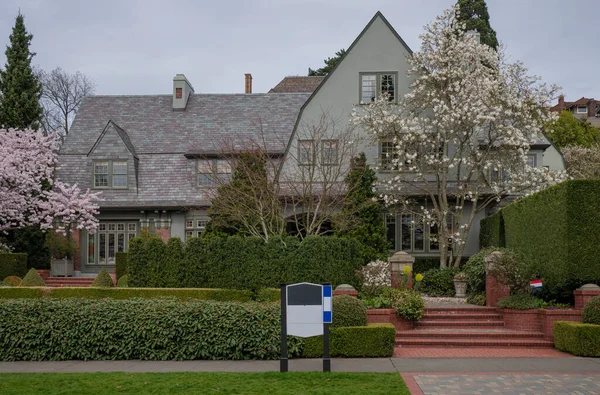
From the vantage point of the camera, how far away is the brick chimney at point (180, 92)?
2892 cm

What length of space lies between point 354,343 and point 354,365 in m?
0.90

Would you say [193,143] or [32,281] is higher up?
[193,143]

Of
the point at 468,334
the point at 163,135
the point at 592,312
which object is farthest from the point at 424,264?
the point at 163,135

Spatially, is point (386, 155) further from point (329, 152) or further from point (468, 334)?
point (468, 334)

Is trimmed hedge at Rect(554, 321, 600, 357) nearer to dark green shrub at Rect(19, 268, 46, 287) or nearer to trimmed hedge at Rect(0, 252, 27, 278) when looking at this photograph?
dark green shrub at Rect(19, 268, 46, 287)

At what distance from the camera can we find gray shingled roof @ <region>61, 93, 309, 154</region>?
27484mm

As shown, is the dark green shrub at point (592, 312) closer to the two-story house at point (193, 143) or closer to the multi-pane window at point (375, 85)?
the two-story house at point (193, 143)

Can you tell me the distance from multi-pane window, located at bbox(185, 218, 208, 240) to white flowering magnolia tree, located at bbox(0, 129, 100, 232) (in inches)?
151

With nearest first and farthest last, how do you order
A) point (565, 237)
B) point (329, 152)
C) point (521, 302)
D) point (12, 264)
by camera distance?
point (565, 237) → point (521, 302) → point (329, 152) → point (12, 264)

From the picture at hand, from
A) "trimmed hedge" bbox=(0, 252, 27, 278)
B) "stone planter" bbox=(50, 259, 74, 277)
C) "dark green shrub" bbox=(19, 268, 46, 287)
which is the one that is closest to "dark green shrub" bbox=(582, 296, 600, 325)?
"dark green shrub" bbox=(19, 268, 46, 287)

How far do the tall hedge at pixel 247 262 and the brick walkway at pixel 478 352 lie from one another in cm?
314

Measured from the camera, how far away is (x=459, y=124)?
68.5ft

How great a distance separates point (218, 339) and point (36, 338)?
3.68 metres

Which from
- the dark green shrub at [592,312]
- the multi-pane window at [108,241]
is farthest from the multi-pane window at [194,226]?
the dark green shrub at [592,312]
